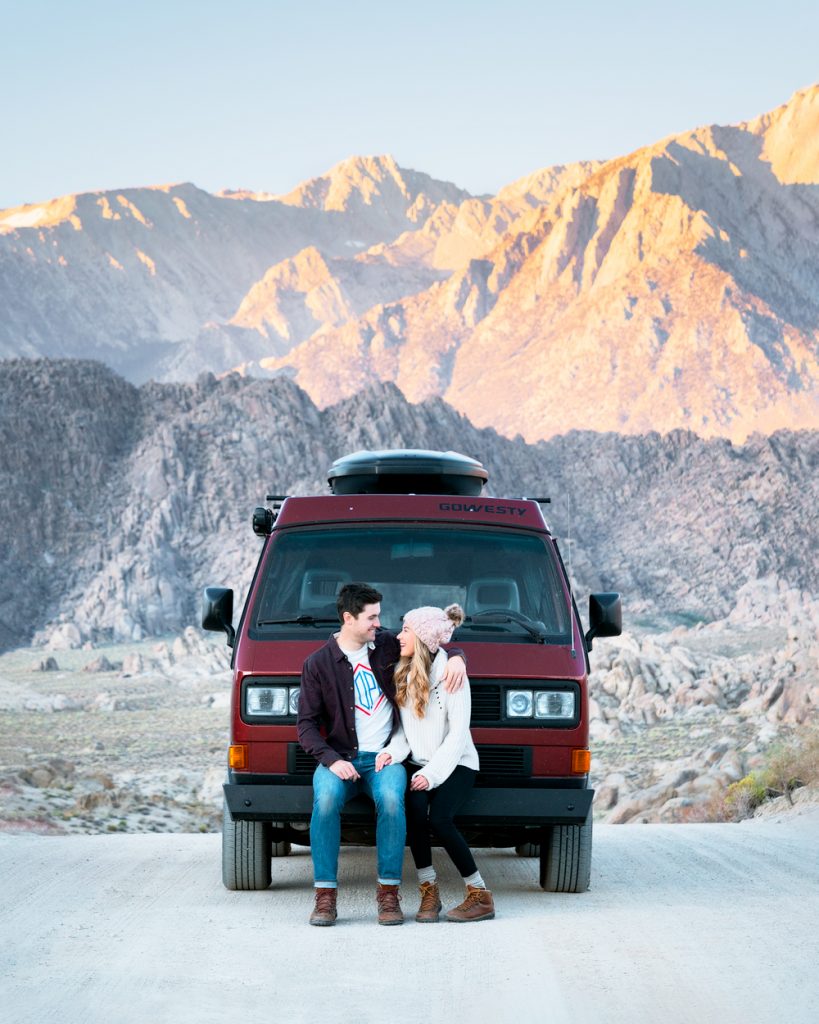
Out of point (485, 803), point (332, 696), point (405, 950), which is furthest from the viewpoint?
point (485, 803)

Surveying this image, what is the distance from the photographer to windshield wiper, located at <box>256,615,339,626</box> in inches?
362

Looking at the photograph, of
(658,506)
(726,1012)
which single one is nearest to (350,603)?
(726,1012)

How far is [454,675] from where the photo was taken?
8289mm

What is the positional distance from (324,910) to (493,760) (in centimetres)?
127

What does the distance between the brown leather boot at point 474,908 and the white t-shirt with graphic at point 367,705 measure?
95 centimetres

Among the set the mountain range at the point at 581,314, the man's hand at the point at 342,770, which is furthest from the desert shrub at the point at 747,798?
the mountain range at the point at 581,314

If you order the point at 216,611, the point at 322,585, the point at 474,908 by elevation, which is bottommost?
the point at 474,908

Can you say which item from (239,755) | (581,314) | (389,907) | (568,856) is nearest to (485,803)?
(389,907)

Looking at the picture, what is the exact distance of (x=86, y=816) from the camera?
21188 millimetres

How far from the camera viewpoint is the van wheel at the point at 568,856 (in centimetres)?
951

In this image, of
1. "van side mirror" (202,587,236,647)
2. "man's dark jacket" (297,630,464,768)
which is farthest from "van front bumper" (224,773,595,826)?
"van side mirror" (202,587,236,647)

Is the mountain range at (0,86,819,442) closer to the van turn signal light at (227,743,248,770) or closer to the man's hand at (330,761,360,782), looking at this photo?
the van turn signal light at (227,743,248,770)

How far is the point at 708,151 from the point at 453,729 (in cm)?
16490

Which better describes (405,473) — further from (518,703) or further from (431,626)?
(431,626)
